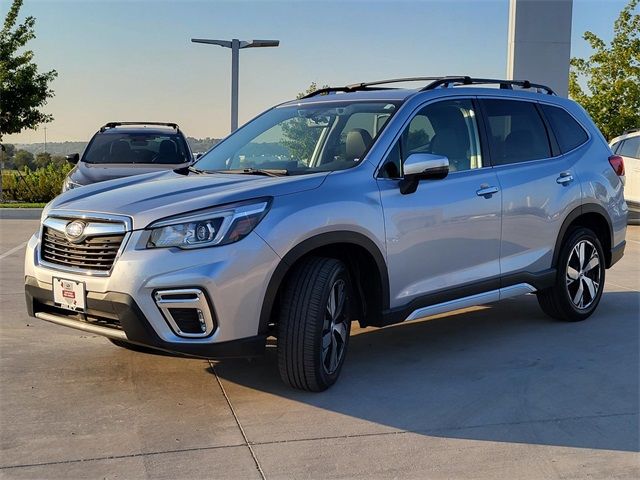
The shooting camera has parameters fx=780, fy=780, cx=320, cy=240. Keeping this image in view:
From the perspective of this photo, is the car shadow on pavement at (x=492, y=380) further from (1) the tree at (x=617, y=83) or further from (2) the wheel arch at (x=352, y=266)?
(1) the tree at (x=617, y=83)

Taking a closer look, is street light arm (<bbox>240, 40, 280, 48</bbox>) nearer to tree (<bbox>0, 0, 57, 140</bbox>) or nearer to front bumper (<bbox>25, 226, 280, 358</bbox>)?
tree (<bbox>0, 0, 57, 140</bbox>)

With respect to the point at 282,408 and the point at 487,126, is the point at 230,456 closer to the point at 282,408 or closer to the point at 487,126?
the point at 282,408

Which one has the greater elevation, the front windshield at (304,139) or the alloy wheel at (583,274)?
the front windshield at (304,139)

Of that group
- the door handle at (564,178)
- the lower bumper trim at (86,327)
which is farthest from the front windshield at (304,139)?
the door handle at (564,178)

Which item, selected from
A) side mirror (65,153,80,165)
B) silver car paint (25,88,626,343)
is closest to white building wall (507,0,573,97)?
side mirror (65,153,80,165)

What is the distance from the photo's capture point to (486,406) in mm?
4383

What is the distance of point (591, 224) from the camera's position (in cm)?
658

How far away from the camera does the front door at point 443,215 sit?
4.84 m

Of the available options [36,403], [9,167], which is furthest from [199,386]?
[9,167]

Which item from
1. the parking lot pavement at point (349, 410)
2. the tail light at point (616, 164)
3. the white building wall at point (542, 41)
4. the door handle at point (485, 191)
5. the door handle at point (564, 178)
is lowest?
the parking lot pavement at point (349, 410)

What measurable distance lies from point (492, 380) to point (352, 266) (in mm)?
1125

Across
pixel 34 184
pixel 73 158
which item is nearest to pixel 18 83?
pixel 34 184

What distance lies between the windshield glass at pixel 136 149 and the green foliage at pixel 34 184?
10040 mm

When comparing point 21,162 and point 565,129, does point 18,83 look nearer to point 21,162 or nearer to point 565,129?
point 21,162
